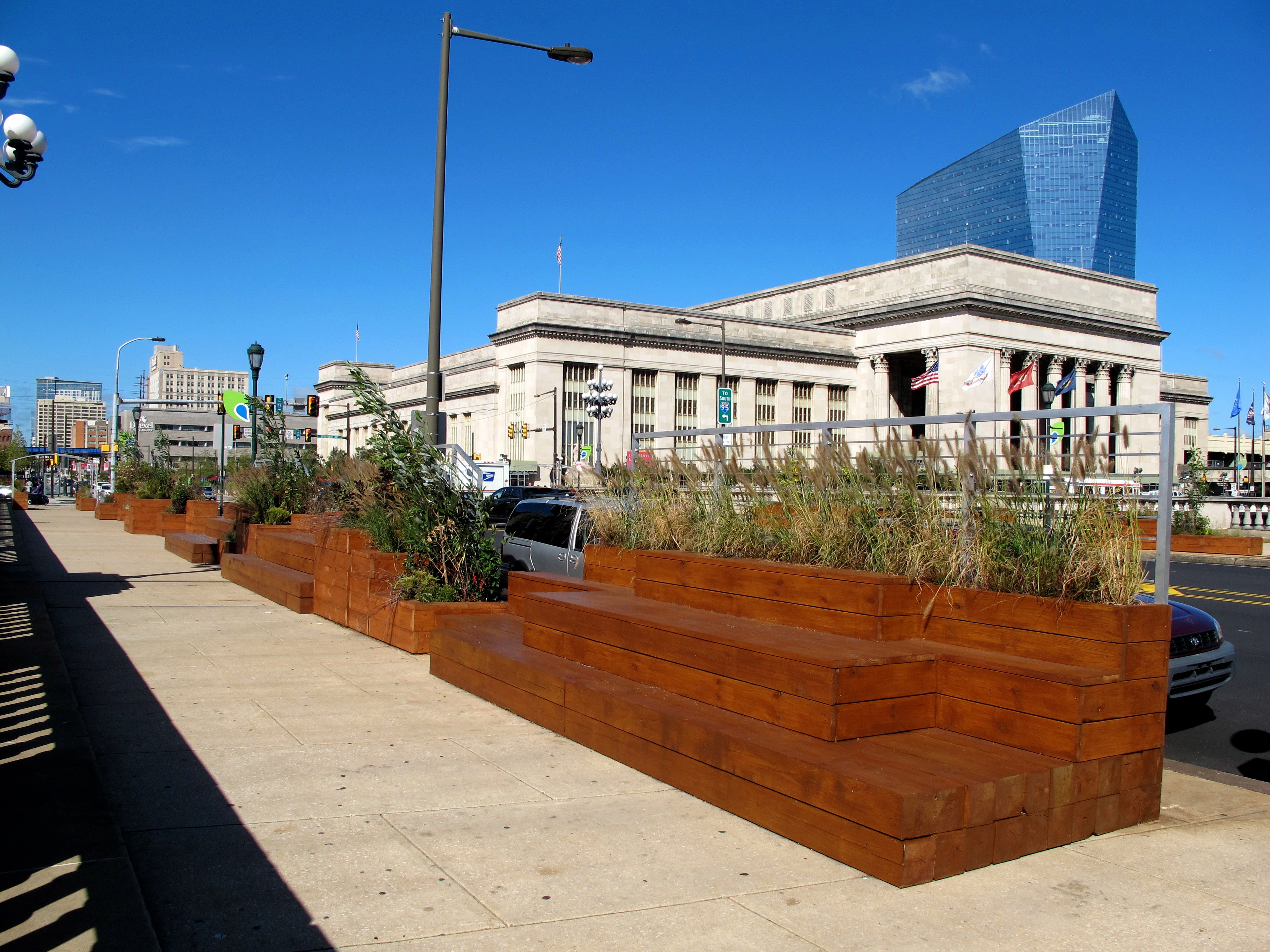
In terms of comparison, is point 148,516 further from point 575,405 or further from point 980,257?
point 980,257

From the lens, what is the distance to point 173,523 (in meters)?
27.7

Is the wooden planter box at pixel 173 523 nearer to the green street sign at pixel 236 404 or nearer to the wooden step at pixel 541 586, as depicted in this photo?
the green street sign at pixel 236 404

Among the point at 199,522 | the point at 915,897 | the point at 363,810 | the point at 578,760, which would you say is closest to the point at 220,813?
the point at 363,810

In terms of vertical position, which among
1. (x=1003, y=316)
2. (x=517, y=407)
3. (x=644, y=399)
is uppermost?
(x=1003, y=316)

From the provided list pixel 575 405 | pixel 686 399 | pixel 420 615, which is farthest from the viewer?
pixel 686 399

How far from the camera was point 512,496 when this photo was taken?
1034 inches

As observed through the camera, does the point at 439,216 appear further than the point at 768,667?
Yes

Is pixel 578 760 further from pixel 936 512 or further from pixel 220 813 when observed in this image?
pixel 936 512

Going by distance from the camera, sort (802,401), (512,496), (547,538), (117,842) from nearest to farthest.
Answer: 1. (117,842)
2. (547,538)
3. (512,496)
4. (802,401)

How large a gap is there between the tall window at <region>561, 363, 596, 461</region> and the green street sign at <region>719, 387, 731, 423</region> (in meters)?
17.0

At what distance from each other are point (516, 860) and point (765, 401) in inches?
2801

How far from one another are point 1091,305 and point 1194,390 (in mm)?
33238

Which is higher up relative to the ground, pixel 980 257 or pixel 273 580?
pixel 980 257

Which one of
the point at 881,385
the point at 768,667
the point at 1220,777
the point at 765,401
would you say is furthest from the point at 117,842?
the point at 881,385
